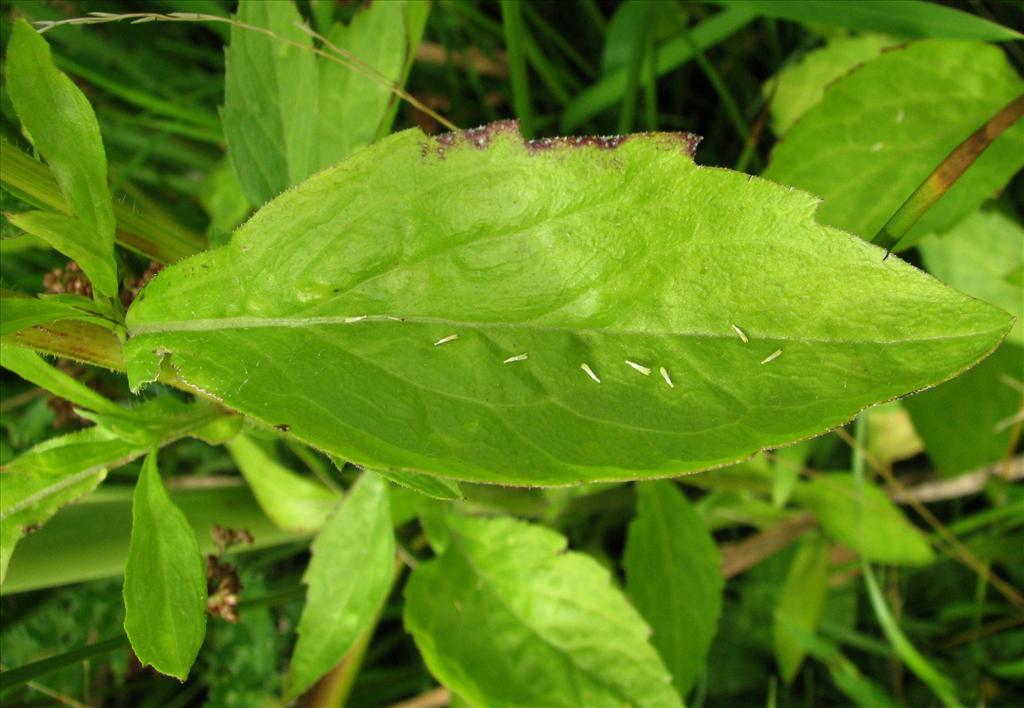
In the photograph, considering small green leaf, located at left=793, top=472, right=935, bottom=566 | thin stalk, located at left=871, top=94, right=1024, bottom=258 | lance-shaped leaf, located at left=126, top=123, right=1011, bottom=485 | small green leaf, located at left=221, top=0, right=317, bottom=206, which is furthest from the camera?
small green leaf, located at left=793, top=472, right=935, bottom=566

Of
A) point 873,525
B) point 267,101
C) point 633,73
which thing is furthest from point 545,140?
point 873,525

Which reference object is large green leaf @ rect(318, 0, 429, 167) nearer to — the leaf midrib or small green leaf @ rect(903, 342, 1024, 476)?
the leaf midrib

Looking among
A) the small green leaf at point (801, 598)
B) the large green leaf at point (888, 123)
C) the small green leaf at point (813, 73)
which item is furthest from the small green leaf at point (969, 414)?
the small green leaf at point (813, 73)

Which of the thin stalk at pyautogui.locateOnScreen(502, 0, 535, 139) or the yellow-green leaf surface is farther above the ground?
the thin stalk at pyautogui.locateOnScreen(502, 0, 535, 139)

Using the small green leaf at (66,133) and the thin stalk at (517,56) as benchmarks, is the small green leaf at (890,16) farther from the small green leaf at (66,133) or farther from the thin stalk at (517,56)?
the small green leaf at (66,133)

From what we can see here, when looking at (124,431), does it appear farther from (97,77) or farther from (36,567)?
(97,77)

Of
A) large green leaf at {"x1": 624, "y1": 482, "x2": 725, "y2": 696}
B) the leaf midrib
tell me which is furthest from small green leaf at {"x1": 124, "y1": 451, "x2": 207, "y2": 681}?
large green leaf at {"x1": 624, "y1": 482, "x2": 725, "y2": 696}
